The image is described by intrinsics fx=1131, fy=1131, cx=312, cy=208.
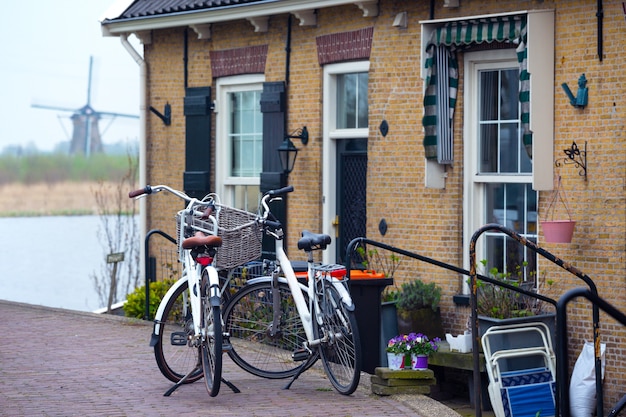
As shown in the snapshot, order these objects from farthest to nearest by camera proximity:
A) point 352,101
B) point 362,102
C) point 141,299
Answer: point 141,299 → point 352,101 → point 362,102

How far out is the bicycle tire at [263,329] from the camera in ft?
29.0

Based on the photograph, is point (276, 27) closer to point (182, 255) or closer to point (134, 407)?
point (182, 255)

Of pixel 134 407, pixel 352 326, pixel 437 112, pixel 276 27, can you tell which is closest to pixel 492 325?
pixel 437 112

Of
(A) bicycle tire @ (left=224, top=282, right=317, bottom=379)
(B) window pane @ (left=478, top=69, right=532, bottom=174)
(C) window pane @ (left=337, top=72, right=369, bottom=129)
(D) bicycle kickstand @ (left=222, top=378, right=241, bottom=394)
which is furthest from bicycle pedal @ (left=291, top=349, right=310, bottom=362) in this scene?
(C) window pane @ (left=337, top=72, right=369, bottom=129)

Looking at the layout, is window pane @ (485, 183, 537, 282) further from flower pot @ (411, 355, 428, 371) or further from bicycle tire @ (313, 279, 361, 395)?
bicycle tire @ (313, 279, 361, 395)

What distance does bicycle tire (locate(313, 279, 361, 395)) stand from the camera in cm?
828

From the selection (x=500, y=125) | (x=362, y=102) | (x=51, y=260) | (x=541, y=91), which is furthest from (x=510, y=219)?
(x=51, y=260)

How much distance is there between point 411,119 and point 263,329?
4.37 metres

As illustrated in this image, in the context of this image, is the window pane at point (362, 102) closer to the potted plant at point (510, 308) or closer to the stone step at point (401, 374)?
the potted plant at point (510, 308)

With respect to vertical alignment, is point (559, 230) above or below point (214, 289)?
above

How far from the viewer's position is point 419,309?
39.3 feet

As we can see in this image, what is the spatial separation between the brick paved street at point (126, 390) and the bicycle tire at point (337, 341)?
0.45 ft

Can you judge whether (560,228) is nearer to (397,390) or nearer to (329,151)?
(397,390)

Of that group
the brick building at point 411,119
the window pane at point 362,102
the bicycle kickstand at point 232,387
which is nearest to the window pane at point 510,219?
the brick building at point 411,119
